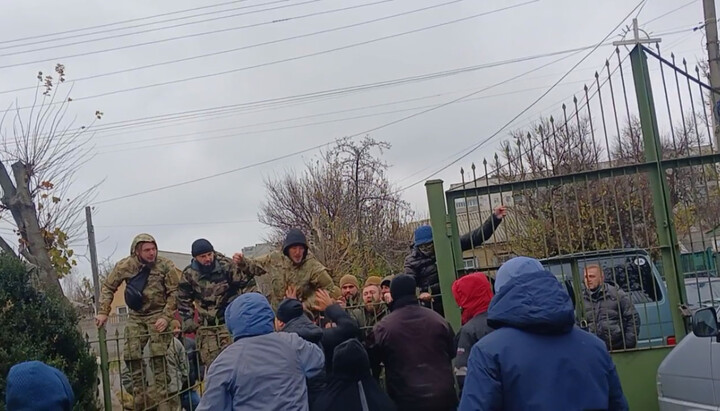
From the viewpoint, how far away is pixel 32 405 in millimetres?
2779

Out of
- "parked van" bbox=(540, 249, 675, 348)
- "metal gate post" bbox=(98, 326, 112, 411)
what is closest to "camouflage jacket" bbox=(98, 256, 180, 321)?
"metal gate post" bbox=(98, 326, 112, 411)

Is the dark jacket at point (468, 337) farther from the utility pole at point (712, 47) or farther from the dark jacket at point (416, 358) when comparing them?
the utility pole at point (712, 47)

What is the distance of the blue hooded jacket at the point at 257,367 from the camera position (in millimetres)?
4195

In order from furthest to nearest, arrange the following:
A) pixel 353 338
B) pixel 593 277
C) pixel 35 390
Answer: pixel 593 277, pixel 353 338, pixel 35 390

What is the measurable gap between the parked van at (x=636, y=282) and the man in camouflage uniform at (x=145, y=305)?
3781 millimetres

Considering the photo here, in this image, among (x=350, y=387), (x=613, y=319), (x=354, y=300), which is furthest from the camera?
(x=354, y=300)

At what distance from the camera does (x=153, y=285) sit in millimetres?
7598

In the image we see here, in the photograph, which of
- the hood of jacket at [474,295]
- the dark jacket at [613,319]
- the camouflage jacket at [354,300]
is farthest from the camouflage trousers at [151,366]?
the dark jacket at [613,319]

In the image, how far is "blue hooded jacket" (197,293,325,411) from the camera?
4.20 meters

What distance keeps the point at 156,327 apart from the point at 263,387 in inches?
138

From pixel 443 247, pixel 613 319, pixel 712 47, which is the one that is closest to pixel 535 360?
pixel 443 247

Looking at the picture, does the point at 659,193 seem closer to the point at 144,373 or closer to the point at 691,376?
the point at 691,376

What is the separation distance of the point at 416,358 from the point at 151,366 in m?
3.40

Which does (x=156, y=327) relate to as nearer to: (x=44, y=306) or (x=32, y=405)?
(x=44, y=306)
